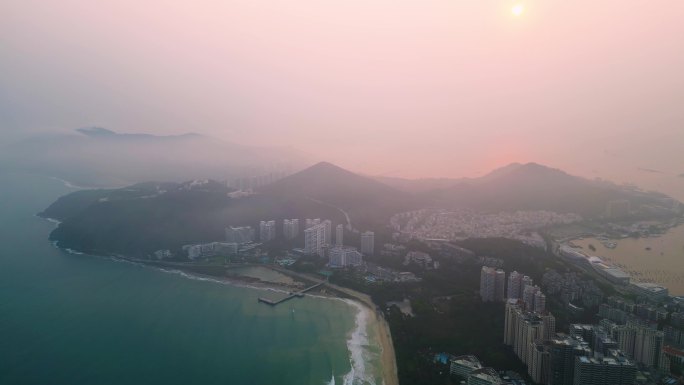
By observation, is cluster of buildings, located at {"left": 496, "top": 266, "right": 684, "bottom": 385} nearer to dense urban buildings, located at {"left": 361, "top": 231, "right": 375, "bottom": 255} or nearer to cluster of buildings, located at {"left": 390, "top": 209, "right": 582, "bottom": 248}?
dense urban buildings, located at {"left": 361, "top": 231, "right": 375, "bottom": 255}

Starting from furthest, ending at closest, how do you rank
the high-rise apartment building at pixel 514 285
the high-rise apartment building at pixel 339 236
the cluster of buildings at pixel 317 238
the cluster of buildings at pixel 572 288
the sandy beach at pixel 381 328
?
the high-rise apartment building at pixel 339 236 → the cluster of buildings at pixel 317 238 → the high-rise apartment building at pixel 514 285 → the cluster of buildings at pixel 572 288 → the sandy beach at pixel 381 328

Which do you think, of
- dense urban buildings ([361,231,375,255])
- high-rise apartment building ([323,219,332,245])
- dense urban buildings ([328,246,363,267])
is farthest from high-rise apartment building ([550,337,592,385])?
high-rise apartment building ([323,219,332,245])

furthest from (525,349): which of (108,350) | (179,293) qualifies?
(179,293)

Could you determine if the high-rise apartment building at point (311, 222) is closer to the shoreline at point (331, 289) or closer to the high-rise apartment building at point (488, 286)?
the shoreline at point (331, 289)

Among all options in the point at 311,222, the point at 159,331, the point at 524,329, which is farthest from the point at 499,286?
the point at 311,222

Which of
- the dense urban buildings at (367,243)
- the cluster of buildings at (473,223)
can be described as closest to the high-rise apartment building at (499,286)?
the dense urban buildings at (367,243)

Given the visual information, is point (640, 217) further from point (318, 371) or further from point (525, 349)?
point (318, 371)
